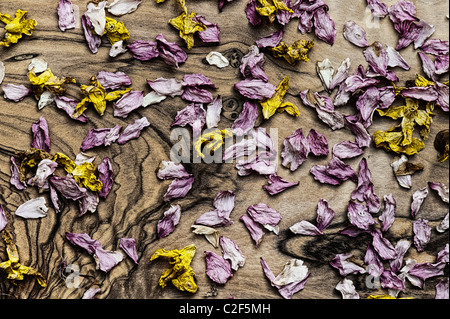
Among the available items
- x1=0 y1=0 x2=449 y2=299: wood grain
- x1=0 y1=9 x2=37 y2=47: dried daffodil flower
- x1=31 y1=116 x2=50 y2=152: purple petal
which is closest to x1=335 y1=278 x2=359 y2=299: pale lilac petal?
x1=0 y1=0 x2=449 y2=299: wood grain

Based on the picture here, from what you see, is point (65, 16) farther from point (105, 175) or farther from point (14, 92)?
point (105, 175)

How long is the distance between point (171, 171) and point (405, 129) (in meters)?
0.34

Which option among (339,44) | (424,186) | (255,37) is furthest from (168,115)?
(424,186)

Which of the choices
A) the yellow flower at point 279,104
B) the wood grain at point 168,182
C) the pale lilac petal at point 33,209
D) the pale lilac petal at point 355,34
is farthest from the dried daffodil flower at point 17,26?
the pale lilac petal at point 355,34

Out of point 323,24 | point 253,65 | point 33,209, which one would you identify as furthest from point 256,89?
point 33,209

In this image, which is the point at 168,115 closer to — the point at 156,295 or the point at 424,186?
the point at 156,295

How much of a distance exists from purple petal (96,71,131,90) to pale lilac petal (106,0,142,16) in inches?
3.3

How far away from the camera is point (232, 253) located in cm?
62

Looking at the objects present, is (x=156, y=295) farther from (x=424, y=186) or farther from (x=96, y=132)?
(x=424, y=186)

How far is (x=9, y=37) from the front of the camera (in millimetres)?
607

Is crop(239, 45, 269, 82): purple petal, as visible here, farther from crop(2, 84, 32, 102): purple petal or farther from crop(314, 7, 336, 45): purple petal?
crop(2, 84, 32, 102): purple petal
